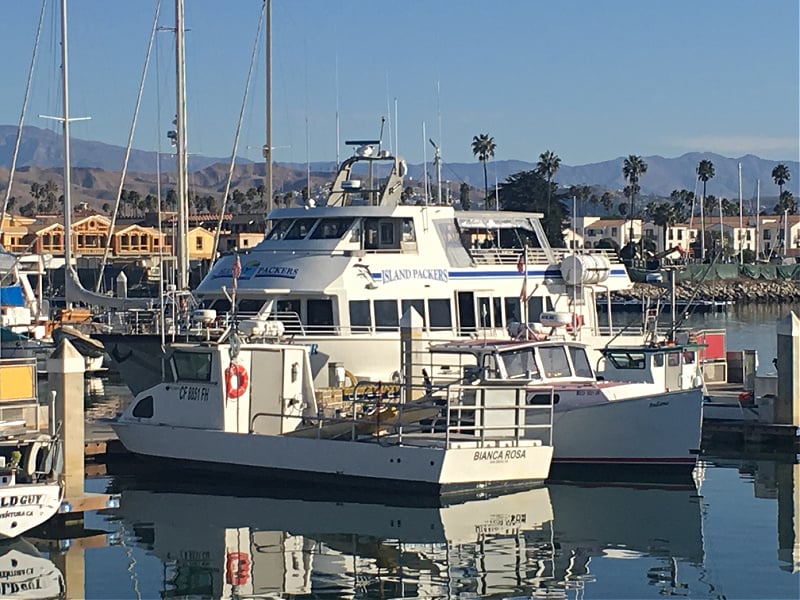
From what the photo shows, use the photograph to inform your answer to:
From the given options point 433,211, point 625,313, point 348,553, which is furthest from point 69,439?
point 625,313

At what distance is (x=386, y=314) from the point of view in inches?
1173

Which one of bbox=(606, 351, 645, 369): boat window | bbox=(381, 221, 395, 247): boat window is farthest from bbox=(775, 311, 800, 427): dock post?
bbox=(381, 221, 395, 247): boat window

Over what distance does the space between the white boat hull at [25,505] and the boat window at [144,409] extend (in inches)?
240

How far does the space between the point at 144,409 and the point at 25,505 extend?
21.4 ft

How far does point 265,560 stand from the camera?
1970cm

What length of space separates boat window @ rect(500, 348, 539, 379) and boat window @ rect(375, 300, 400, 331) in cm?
473

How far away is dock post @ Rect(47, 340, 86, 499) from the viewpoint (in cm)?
2039

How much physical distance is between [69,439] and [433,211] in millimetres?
13014

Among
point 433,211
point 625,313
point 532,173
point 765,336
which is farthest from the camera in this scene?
point 532,173

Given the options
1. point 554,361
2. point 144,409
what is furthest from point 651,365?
point 144,409

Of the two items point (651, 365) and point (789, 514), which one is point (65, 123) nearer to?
point (651, 365)

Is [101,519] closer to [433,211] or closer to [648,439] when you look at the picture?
[648,439]

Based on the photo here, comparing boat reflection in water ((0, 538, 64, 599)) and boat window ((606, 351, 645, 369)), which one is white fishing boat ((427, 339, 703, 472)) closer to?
boat window ((606, 351, 645, 369))

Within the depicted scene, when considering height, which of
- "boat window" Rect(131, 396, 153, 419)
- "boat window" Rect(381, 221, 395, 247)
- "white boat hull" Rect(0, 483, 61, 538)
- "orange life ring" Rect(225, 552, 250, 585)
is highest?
"boat window" Rect(381, 221, 395, 247)
